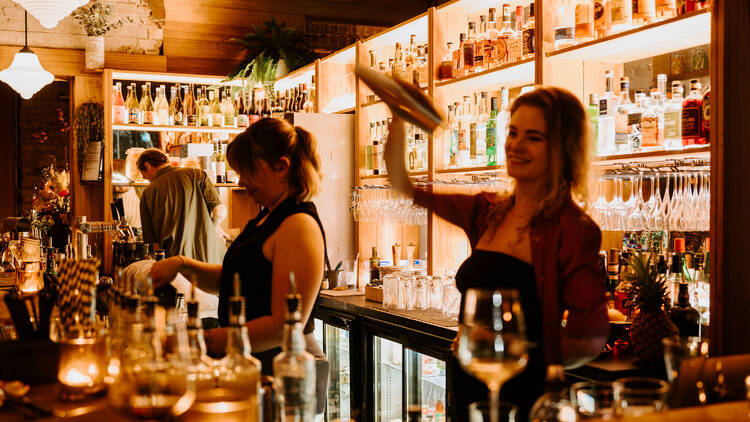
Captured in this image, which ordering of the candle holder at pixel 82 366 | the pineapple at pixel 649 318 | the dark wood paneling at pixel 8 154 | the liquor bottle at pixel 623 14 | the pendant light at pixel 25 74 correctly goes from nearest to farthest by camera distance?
the candle holder at pixel 82 366
the pineapple at pixel 649 318
the liquor bottle at pixel 623 14
the pendant light at pixel 25 74
the dark wood paneling at pixel 8 154

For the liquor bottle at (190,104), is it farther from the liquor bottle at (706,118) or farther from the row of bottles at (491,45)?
the liquor bottle at (706,118)

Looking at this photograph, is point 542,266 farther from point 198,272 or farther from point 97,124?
point 97,124

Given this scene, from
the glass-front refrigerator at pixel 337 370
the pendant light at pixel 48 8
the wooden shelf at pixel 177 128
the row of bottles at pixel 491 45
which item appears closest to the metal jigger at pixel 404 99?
the row of bottles at pixel 491 45

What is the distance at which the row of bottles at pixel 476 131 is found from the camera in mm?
3619

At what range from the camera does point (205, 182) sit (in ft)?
20.2

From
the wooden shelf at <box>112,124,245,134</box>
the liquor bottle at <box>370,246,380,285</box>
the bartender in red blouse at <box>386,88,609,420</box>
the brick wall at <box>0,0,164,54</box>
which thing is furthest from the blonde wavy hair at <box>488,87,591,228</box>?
the brick wall at <box>0,0,164,54</box>

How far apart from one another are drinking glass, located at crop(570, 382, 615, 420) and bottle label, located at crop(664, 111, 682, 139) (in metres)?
1.85

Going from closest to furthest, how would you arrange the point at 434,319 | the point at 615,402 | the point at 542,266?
the point at 615,402 < the point at 542,266 < the point at 434,319

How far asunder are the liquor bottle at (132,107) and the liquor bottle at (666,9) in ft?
16.5

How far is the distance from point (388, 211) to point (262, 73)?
2.66 m

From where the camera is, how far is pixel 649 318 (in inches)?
95.7

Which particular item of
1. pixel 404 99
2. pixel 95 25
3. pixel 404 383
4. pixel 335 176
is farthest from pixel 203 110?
pixel 404 99

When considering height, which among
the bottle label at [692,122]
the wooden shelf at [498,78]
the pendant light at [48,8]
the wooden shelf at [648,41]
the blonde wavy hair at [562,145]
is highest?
the pendant light at [48,8]

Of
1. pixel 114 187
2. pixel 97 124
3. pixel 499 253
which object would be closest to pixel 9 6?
pixel 97 124
